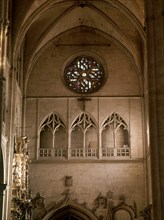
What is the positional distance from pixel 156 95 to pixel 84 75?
14.0 m

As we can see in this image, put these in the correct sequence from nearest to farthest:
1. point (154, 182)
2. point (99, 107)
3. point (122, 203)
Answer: point (154, 182), point (122, 203), point (99, 107)

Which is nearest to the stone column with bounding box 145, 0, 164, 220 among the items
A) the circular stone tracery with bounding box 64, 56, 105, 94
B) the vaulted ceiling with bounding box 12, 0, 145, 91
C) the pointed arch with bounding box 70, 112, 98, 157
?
the vaulted ceiling with bounding box 12, 0, 145, 91

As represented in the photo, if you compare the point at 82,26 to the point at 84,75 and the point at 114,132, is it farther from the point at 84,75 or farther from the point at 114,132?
the point at 114,132

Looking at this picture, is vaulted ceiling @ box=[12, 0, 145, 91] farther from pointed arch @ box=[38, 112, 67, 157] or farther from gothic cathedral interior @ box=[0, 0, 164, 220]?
pointed arch @ box=[38, 112, 67, 157]

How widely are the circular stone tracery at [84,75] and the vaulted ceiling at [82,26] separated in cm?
111

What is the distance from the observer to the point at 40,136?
29.6m

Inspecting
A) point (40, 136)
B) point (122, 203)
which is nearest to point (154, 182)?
point (122, 203)

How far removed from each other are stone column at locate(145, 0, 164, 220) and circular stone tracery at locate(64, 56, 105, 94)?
495 inches

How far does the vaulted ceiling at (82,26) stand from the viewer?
26.3 m

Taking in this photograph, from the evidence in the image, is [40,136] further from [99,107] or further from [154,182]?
[154,182]

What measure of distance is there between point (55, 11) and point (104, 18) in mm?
2654

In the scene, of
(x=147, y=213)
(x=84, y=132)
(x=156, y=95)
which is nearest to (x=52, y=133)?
(x=84, y=132)

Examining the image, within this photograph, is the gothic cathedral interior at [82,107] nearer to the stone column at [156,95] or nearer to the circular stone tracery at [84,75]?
the circular stone tracery at [84,75]

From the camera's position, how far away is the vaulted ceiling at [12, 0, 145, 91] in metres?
Result: 26.3
